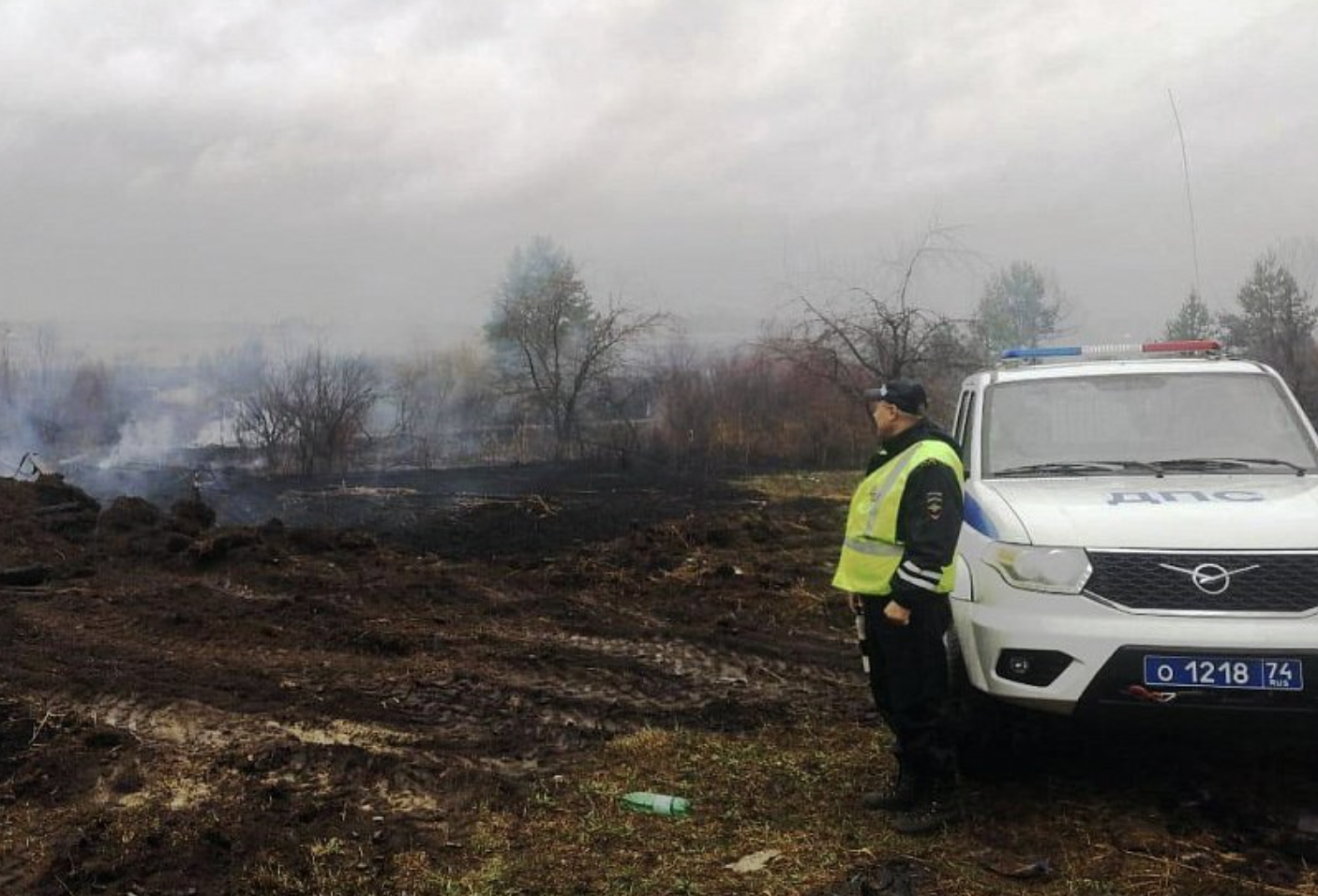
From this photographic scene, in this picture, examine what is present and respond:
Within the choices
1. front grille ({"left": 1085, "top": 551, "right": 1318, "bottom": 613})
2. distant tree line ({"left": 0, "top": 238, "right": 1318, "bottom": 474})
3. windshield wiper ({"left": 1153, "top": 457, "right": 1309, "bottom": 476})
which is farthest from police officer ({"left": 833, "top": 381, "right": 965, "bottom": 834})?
distant tree line ({"left": 0, "top": 238, "right": 1318, "bottom": 474})

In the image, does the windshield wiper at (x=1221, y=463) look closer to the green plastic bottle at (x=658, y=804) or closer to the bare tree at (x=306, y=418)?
the green plastic bottle at (x=658, y=804)

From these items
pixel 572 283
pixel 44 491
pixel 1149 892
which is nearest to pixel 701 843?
pixel 1149 892

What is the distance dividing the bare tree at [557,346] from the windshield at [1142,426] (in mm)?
27204

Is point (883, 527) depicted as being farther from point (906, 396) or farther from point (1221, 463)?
point (1221, 463)

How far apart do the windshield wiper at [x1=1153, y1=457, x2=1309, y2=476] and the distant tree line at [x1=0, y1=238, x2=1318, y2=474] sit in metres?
15.3

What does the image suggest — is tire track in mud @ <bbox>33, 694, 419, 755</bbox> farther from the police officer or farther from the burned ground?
the police officer

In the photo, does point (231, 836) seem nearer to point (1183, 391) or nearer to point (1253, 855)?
point (1253, 855)

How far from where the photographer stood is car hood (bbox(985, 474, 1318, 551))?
3.91 m

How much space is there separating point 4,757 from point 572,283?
30046 mm

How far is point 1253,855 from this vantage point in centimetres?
376

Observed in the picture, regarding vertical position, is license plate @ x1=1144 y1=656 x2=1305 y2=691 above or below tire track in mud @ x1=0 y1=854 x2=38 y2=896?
above

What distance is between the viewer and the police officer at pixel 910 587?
4.06 m

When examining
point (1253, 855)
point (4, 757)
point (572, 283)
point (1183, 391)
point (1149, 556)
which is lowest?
point (1253, 855)

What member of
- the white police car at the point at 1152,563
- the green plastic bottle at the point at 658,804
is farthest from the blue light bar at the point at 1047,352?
the green plastic bottle at the point at 658,804
